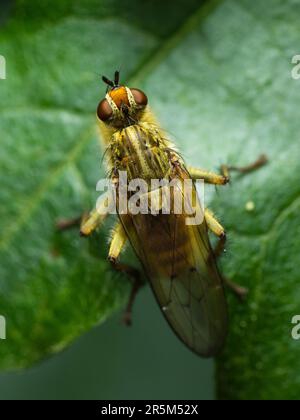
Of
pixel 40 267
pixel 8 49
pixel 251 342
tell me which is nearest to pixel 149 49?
pixel 8 49

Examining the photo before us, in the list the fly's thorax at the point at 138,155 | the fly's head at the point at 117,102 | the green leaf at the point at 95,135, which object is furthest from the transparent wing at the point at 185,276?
the fly's head at the point at 117,102

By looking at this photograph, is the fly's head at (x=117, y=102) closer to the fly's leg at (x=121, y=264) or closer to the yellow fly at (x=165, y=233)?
the yellow fly at (x=165, y=233)

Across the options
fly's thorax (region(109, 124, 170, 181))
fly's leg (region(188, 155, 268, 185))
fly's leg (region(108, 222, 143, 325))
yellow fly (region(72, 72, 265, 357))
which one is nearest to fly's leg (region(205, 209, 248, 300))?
yellow fly (region(72, 72, 265, 357))

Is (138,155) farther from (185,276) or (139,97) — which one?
(185,276)

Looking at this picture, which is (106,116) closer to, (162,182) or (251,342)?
(162,182)

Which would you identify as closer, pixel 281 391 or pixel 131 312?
pixel 281 391

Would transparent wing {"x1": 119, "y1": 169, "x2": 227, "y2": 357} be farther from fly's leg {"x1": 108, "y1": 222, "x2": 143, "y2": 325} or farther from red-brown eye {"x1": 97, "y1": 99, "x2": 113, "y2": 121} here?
red-brown eye {"x1": 97, "y1": 99, "x2": 113, "y2": 121}

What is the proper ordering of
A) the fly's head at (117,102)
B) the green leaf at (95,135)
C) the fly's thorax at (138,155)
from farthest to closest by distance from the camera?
the fly's thorax at (138,155) → the fly's head at (117,102) → the green leaf at (95,135)

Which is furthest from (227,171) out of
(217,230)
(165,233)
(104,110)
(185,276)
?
(104,110)
